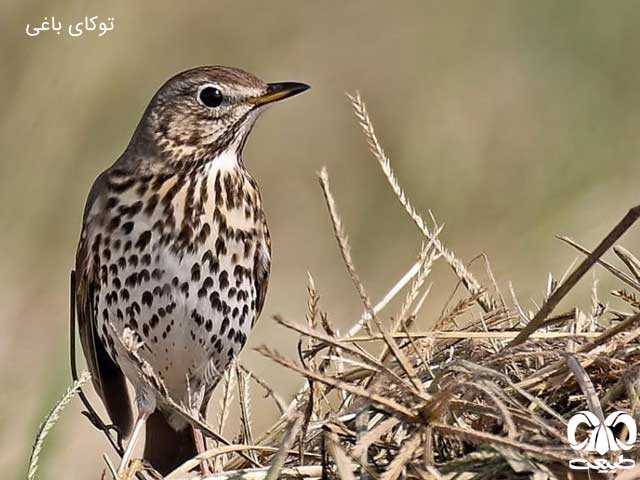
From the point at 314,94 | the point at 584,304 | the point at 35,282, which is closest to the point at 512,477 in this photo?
the point at 584,304

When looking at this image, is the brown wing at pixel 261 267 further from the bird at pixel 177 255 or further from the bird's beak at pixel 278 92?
the bird's beak at pixel 278 92

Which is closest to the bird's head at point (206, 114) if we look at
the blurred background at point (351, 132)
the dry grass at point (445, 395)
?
the dry grass at point (445, 395)

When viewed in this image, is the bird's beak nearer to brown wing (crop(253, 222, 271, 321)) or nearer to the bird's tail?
brown wing (crop(253, 222, 271, 321))

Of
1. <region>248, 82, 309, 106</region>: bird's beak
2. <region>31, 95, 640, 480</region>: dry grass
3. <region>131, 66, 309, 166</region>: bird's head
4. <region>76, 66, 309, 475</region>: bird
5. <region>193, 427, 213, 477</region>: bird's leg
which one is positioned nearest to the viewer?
<region>31, 95, 640, 480</region>: dry grass

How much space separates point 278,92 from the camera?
5.29 m

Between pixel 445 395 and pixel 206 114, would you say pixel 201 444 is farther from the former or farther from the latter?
pixel 445 395

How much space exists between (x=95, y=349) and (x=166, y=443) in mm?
363

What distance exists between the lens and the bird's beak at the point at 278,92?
524cm

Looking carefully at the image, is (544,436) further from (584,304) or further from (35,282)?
(35,282)

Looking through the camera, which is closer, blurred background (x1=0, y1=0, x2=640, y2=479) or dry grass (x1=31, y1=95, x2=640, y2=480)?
dry grass (x1=31, y1=95, x2=640, y2=480)

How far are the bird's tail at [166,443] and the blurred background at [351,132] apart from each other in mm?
950

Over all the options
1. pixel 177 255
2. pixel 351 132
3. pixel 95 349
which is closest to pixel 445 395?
pixel 177 255

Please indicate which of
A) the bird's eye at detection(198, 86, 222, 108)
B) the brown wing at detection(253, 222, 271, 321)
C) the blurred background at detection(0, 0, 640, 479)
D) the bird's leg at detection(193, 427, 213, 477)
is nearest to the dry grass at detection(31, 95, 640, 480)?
the bird's leg at detection(193, 427, 213, 477)

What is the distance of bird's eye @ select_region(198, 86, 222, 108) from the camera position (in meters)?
5.42
